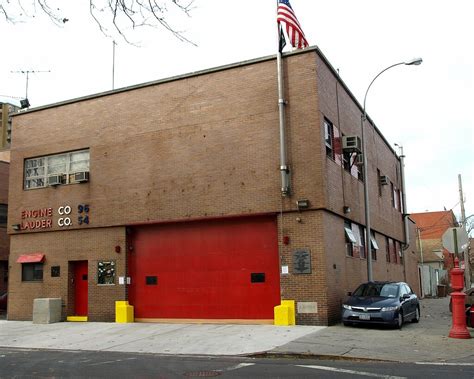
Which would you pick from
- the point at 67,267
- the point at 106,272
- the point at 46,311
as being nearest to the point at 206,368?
the point at 106,272

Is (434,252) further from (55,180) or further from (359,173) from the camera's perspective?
(55,180)

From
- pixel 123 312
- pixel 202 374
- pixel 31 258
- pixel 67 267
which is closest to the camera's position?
pixel 202 374

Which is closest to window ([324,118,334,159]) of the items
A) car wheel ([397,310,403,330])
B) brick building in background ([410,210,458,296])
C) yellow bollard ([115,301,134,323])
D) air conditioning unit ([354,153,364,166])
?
air conditioning unit ([354,153,364,166])

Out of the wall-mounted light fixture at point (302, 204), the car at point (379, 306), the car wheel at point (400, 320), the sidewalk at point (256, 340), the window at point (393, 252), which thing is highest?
the wall-mounted light fixture at point (302, 204)

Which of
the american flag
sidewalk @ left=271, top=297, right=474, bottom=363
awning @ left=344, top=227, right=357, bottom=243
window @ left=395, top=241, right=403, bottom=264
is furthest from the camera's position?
window @ left=395, top=241, right=403, bottom=264

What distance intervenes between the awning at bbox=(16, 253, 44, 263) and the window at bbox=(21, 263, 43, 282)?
0.94 feet

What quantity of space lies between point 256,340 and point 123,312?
739 cm

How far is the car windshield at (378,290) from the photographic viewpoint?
56.3 ft

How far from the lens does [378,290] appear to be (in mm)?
17328

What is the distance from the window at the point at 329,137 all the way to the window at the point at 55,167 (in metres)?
9.72

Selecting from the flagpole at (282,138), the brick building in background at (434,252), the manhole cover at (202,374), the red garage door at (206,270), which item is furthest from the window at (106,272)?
the brick building in background at (434,252)

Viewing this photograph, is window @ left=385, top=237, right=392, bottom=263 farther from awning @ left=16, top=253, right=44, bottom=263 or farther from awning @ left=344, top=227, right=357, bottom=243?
awning @ left=16, top=253, right=44, bottom=263

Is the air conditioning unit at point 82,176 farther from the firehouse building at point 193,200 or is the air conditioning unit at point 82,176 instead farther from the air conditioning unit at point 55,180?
the air conditioning unit at point 55,180

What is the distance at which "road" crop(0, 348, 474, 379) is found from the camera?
9.73 m
